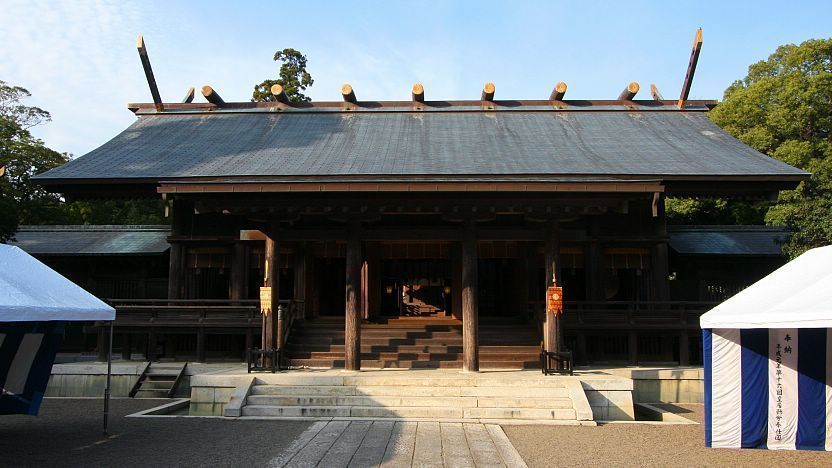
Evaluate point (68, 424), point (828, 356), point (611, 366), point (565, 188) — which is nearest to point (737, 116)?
point (611, 366)

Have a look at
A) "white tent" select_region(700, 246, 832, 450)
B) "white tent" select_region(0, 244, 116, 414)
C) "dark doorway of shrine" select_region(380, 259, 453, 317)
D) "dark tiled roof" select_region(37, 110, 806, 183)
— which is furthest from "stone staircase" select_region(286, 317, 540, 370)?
"white tent" select_region(700, 246, 832, 450)

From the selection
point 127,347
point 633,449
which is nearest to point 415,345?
point 633,449

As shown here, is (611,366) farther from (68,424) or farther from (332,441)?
(68,424)

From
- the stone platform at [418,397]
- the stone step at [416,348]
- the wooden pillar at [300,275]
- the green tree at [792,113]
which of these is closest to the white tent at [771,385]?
the stone platform at [418,397]

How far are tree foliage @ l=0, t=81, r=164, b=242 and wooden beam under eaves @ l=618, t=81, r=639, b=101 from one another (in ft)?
62.3

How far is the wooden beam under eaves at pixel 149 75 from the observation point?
19.2 meters

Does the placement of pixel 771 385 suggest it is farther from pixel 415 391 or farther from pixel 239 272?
pixel 239 272

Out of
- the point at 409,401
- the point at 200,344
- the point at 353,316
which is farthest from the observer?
the point at 200,344

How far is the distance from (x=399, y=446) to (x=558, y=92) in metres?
14.7

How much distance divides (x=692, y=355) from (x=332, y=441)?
10425 millimetres

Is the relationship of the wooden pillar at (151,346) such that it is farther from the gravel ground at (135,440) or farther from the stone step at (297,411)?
the stone step at (297,411)

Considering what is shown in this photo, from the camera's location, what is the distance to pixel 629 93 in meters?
19.9

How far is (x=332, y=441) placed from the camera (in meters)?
8.44

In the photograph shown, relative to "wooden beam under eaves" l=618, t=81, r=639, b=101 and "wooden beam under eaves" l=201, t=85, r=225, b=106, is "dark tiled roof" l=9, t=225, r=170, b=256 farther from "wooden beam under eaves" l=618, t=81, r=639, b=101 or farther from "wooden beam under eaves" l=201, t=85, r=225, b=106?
"wooden beam under eaves" l=618, t=81, r=639, b=101
